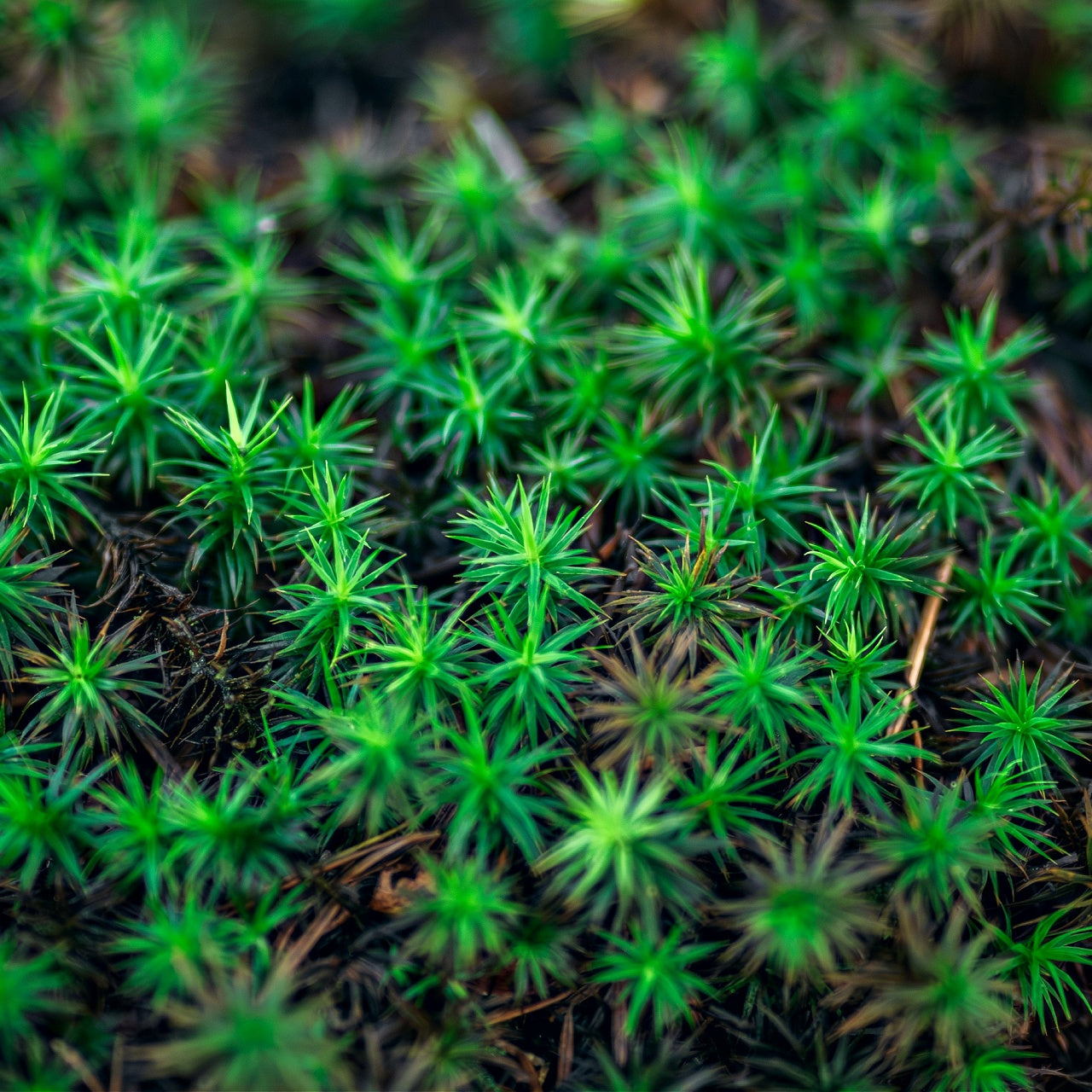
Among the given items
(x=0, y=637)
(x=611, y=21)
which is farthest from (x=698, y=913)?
(x=611, y=21)

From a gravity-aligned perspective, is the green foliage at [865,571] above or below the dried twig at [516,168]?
below

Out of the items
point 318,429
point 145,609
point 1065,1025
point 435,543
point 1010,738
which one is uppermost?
point 318,429

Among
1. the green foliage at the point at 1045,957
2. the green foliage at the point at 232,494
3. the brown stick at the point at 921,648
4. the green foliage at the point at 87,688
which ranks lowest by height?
the green foliage at the point at 1045,957

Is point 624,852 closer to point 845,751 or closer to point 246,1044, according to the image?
point 845,751

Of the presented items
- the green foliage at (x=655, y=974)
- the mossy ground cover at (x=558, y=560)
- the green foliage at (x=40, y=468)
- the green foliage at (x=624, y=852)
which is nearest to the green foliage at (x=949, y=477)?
the mossy ground cover at (x=558, y=560)

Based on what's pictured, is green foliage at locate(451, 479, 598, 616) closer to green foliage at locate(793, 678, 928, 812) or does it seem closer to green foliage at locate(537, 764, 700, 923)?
green foliage at locate(537, 764, 700, 923)

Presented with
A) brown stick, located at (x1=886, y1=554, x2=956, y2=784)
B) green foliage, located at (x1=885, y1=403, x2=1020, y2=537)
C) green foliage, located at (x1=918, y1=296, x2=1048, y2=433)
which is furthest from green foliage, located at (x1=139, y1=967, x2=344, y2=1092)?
green foliage, located at (x1=918, y1=296, x2=1048, y2=433)

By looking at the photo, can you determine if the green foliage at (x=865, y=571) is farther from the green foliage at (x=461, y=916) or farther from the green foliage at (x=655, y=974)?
the green foliage at (x=461, y=916)

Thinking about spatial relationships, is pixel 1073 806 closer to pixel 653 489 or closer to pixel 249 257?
pixel 653 489
